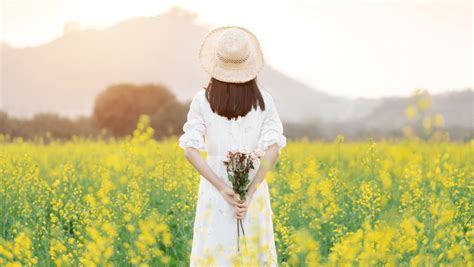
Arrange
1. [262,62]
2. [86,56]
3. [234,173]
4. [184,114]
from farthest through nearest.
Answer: [86,56]
[184,114]
[262,62]
[234,173]

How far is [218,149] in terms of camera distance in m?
4.11

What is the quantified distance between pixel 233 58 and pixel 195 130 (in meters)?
0.49

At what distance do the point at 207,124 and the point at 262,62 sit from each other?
511mm

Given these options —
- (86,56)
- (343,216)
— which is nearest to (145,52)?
(86,56)

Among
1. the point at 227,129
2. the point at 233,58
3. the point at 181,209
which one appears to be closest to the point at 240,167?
the point at 227,129

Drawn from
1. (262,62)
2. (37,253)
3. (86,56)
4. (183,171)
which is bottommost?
(37,253)

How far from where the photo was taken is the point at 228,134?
4.09 m

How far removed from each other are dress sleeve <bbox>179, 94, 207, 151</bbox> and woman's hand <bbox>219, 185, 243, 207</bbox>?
284mm

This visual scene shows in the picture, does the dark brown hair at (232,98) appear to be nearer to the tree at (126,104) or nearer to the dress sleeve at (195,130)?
the dress sleeve at (195,130)

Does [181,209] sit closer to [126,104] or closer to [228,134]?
[228,134]

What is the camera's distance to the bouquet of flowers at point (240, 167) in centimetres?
390

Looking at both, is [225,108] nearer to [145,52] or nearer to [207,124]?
[207,124]

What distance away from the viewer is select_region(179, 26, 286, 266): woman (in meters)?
4.05

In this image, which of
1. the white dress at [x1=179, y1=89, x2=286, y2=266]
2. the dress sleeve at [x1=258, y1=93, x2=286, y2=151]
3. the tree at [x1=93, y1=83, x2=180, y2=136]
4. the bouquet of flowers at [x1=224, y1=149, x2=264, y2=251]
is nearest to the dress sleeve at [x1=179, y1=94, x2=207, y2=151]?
the white dress at [x1=179, y1=89, x2=286, y2=266]
